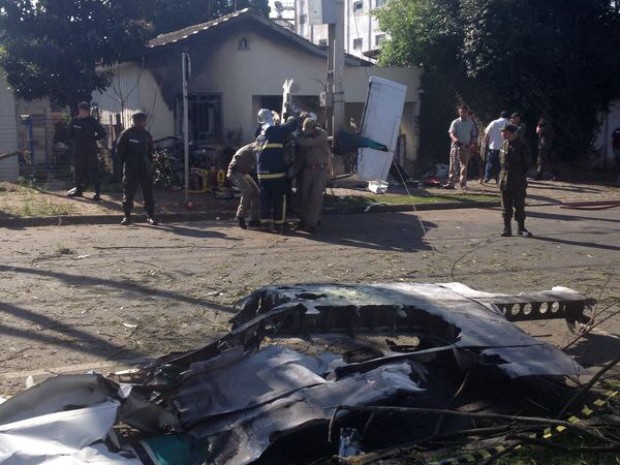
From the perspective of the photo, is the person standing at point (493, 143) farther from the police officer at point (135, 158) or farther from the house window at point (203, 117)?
the police officer at point (135, 158)

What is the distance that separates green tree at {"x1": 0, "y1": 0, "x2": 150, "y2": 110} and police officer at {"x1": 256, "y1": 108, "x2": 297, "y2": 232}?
786cm

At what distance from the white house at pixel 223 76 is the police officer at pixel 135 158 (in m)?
6.68

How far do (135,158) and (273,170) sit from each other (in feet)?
7.45

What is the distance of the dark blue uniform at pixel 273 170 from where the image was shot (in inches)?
482

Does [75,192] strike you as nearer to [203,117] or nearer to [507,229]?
[203,117]

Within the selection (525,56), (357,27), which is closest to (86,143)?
(525,56)

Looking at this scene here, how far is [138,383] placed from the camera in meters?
5.24

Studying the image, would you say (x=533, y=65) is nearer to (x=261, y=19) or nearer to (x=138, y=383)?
(x=261, y=19)

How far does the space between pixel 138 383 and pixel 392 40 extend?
21342 millimetres

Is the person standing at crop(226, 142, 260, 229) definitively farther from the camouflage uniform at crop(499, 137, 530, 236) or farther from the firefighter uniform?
the camouflage uniform at crop(499, 137, 530, 236)

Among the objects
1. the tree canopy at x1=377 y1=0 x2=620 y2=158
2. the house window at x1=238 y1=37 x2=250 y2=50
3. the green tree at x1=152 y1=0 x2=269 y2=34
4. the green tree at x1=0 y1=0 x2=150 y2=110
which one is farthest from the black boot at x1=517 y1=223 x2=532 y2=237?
the green tree at x1=152 y1=0 x2=269 y2=34

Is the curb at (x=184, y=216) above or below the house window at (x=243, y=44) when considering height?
below

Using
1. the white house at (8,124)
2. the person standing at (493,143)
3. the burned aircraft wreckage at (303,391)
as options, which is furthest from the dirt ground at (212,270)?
the white house at (8,124)

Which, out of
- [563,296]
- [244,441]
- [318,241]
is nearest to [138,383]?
[244,441]
